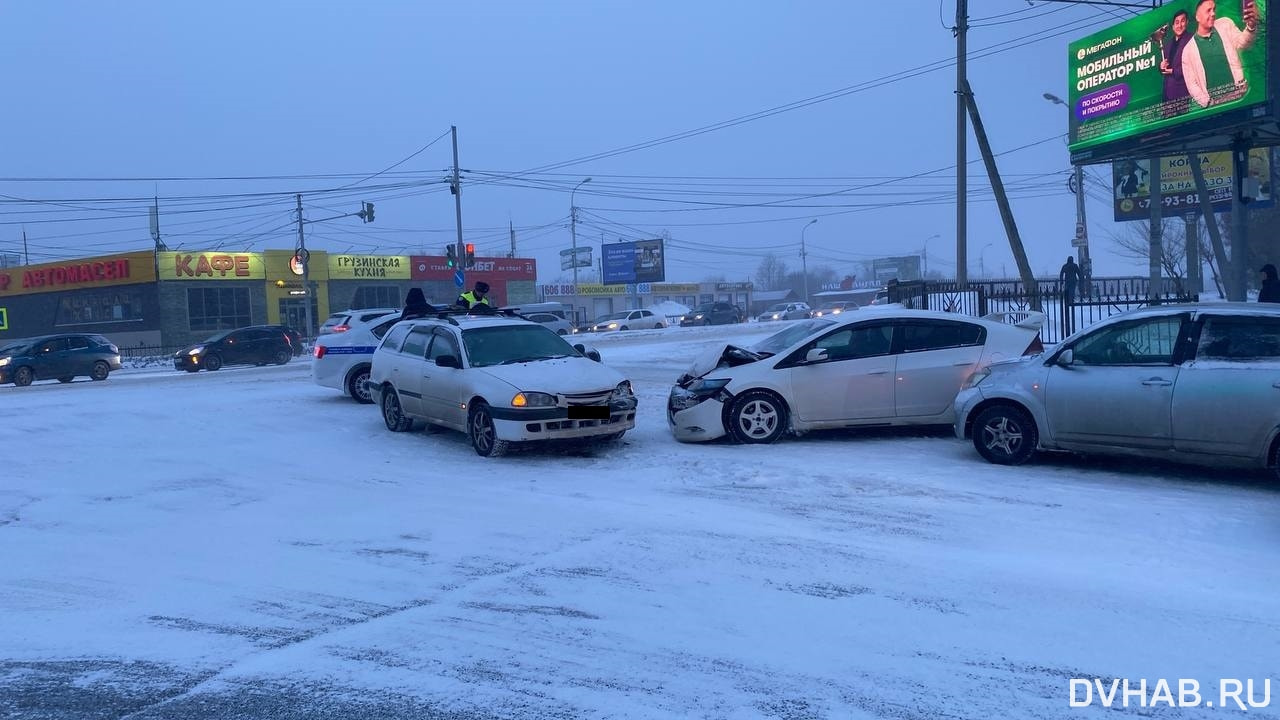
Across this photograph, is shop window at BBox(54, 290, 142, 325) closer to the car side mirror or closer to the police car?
the police car

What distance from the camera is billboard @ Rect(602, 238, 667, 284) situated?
270ft

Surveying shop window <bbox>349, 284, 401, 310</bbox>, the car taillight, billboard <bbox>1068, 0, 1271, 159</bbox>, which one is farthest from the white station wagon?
shop window <bbox>349, 284, 401, 310</bbox>

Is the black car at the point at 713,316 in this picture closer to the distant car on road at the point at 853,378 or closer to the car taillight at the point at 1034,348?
the car taillight at the point at 1034,348

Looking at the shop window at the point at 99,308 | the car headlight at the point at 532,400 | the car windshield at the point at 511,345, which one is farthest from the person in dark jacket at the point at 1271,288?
the shop window at the point at 99,308

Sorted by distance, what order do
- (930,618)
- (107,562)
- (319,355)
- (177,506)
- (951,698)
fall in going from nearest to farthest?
(951,698) < (930,618) < (107,562) < (177,506) < (319,355)

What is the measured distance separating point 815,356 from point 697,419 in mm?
1451

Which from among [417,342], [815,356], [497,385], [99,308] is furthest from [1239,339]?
[99,308]

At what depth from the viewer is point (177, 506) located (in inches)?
332

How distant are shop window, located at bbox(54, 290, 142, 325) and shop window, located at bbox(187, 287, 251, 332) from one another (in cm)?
272

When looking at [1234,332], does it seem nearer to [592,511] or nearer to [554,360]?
[592,511]

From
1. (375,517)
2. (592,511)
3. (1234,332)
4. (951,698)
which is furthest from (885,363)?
(951,698)

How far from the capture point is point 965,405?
9.41 metres

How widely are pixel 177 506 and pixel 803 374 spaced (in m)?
6.23

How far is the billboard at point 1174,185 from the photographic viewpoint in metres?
40.2
